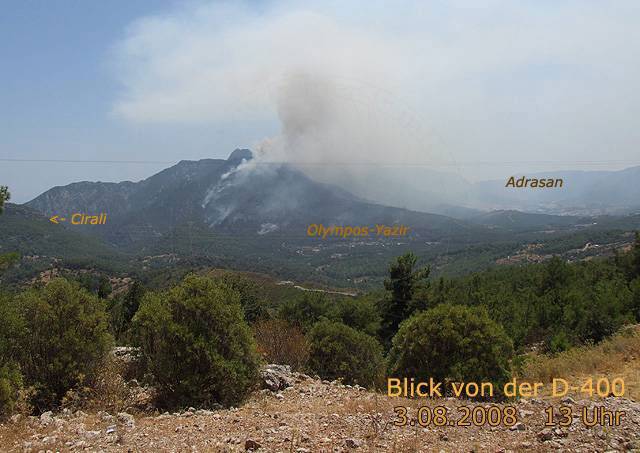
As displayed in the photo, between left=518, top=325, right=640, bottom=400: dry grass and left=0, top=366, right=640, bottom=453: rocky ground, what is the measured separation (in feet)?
14.1

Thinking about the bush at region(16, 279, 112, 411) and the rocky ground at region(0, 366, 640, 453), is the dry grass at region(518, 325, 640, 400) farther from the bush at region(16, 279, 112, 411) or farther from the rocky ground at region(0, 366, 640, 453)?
the bush at region(16, 279, 112, 411)

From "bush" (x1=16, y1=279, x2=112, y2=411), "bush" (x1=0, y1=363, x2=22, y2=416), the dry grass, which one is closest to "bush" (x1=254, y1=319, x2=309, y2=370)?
"bush" (x1=16, y1=279, x2=112, y2=411)

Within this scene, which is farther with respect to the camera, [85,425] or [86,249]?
[86,249]

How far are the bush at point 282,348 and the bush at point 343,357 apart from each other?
1.82 ft

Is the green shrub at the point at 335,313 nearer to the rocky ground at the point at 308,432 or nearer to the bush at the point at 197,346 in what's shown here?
the bush at the point at 197,346

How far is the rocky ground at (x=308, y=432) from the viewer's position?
5.87m

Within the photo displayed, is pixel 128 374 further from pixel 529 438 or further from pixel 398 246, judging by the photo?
pixel 398 246

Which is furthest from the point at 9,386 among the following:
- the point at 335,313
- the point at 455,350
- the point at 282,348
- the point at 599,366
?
the point at 335,313

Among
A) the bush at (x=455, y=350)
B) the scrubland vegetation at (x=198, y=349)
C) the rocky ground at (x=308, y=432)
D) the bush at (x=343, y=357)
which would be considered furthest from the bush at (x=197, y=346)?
the bush at (x=343, y=357)

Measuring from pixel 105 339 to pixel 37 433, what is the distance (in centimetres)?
261

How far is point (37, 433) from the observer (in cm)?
654

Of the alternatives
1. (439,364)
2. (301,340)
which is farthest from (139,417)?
(301,340)

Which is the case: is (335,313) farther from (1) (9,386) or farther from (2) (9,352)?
(1) (9,386)

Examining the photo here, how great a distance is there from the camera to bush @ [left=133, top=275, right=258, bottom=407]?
345 inches
